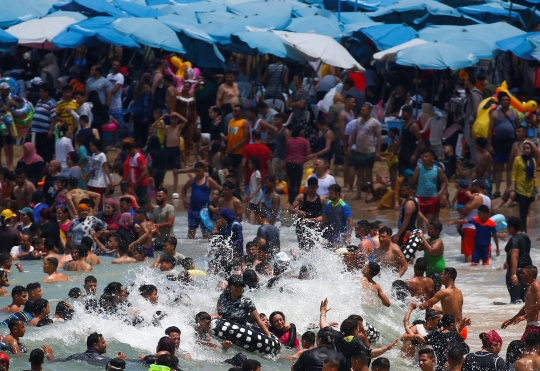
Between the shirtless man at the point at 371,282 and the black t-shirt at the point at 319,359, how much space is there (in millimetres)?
2845

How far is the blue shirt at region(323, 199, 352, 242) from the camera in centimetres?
1565

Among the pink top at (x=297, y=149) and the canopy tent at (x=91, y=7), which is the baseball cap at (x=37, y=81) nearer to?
the canopy tent at (x=91, y=7)

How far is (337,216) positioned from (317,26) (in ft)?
29.6

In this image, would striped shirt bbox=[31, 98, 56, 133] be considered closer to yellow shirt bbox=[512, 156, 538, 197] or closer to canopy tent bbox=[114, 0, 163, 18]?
canopy tent bbox=[114, 0, 163, 18]

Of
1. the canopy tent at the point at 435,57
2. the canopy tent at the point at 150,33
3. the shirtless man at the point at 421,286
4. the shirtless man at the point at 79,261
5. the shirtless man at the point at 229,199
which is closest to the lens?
the shirtless man at the point at 421,286

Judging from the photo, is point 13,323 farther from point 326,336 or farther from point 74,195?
point 74,195

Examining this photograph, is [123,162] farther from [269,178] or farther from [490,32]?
[490,32]

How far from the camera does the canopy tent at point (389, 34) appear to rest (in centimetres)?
2267

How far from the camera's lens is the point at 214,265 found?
50.2 feet

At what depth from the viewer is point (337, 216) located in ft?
51.3

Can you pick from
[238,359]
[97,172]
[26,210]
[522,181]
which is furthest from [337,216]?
[238,359]

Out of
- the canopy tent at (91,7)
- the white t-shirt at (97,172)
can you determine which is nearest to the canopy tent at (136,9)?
the canopy tent at (91,7)

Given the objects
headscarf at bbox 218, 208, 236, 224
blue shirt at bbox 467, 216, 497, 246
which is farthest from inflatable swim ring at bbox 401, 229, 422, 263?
headscarf at bbox 218, 208, 236, 224

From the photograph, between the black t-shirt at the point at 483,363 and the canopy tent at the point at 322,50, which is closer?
the black t-shirt at the point at 483,363
